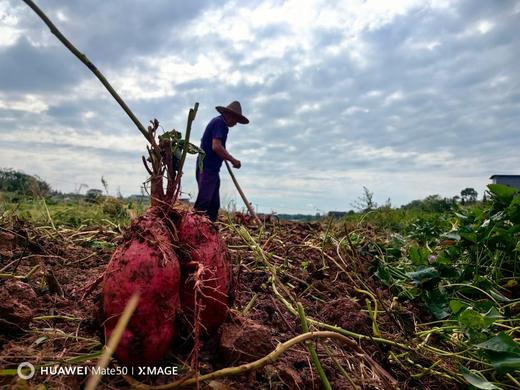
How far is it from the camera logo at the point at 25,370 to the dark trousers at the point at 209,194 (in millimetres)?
3730

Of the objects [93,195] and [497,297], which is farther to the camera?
[93,195]

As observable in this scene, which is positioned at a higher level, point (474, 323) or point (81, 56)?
point (81, 56)

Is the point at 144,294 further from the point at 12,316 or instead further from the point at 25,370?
the point at 12,316

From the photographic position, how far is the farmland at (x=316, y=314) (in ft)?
4.64

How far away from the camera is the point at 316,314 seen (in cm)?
238

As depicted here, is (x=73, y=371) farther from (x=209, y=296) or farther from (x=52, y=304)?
(x=52, y=304)

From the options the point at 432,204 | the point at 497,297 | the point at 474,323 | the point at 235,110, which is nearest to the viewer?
the point at 474,323

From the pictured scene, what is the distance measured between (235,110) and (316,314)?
3664mm

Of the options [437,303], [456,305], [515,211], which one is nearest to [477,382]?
[456,305]

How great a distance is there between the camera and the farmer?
16.6 ft

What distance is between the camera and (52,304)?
190cm

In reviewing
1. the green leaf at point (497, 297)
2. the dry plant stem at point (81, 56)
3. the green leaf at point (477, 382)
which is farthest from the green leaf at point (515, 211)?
the dry plant stem at point (81, 56)

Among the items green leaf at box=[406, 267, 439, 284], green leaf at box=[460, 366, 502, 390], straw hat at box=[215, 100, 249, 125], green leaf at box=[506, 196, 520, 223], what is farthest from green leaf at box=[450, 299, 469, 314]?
straw hat at box=[215, 100, 249, 125]

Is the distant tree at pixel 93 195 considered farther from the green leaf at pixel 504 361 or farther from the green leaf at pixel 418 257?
the green leaf at pixel 504 361
